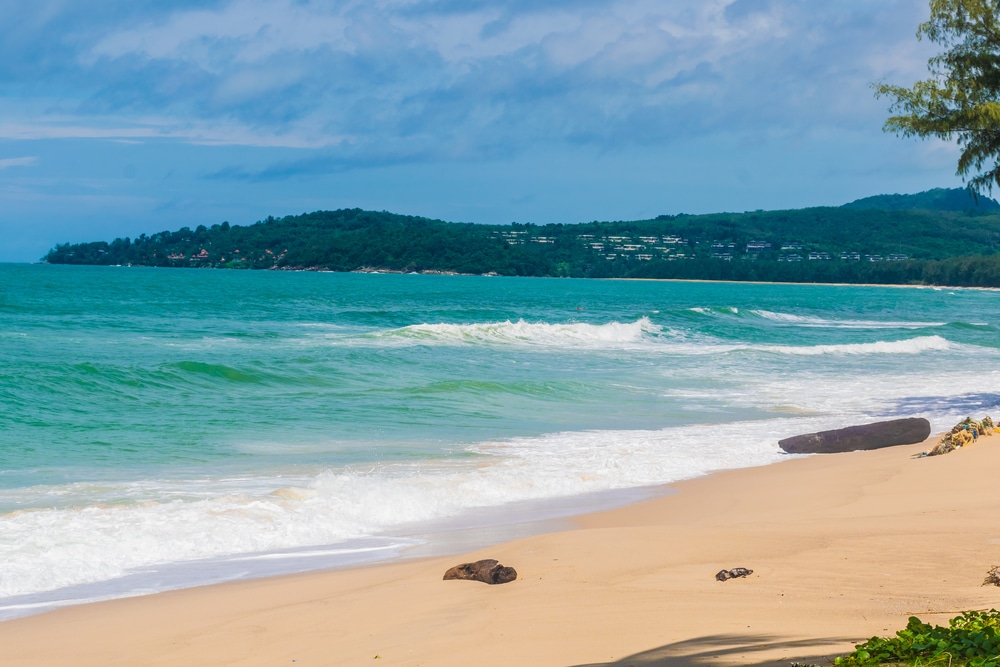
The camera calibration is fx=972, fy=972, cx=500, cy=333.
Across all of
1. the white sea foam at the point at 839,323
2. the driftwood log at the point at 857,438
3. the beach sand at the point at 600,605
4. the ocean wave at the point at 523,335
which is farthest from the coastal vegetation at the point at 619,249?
the beach sand at the point at 600,605

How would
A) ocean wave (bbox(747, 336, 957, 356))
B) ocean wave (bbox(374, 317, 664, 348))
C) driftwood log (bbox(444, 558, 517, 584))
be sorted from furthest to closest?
1. ocean wave (bbox(374, 317, 664, 348))
2. ocean wave (bbox(747, 336, 957, 356))
3. driftwood log (bbox(444, 558, 517, 584))

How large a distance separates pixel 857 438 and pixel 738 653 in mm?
10240

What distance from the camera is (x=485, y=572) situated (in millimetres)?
6676

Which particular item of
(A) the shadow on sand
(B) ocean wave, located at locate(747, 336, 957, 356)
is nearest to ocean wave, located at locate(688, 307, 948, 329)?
(B) ocean wave, located at locate(747, 336, 957, 356)

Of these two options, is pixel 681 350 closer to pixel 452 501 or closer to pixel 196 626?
pixel 452 501

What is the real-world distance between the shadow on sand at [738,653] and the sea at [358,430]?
3808 mm

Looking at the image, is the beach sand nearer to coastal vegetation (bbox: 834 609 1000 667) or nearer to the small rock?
the small rock

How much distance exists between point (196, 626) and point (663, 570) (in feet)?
10.2

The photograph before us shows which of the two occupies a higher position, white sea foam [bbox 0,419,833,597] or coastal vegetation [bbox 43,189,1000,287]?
coastal vegetation [bbox 43,189,1000,287]

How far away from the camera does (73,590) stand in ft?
24.1

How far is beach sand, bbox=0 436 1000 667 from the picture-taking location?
5086 mm

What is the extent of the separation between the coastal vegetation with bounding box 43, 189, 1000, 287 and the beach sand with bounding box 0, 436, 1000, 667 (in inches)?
5705

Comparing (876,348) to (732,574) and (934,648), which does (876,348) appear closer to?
(732,574)

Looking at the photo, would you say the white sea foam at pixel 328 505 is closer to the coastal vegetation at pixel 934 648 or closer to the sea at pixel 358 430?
the sea at pixel 358 430
